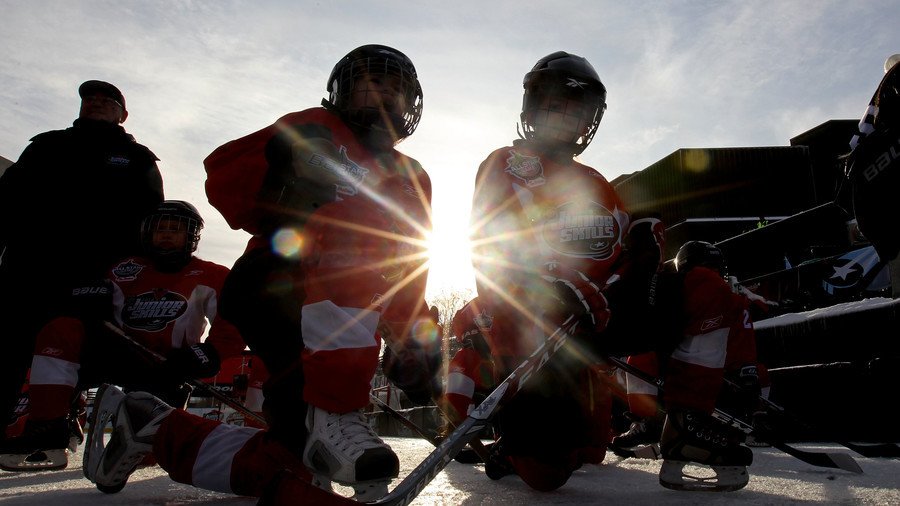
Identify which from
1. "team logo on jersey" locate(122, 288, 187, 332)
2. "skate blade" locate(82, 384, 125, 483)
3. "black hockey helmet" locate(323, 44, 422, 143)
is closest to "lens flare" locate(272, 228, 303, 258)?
"black hockey helmet" locate(323, 44, 422, 143)

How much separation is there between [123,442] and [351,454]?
105cm

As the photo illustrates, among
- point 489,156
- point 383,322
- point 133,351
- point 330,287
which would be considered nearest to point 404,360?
point 383,322

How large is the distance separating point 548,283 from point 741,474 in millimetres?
948

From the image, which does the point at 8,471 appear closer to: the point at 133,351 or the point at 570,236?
the point at 133,351

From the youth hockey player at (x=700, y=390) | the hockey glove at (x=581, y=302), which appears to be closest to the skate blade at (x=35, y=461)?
the hockey glove at (x=581, y=302)

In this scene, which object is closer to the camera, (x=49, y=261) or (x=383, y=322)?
(x=383, y=322)

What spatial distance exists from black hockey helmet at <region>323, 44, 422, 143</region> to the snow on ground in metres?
1.33

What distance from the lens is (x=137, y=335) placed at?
3.62 meters

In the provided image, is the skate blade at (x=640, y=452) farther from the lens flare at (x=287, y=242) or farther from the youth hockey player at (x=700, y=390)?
the lens flare at (x=287, y=242)

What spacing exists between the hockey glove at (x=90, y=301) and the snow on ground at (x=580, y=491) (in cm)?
90

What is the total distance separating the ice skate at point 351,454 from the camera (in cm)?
141

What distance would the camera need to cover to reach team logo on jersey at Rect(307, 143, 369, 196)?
1.81 meters

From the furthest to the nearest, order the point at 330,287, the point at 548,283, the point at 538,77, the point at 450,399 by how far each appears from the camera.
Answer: the point at 450,399 < the point at 538,77 < the point at 548,283 < the point at 330,287

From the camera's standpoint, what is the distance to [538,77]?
2.82m
